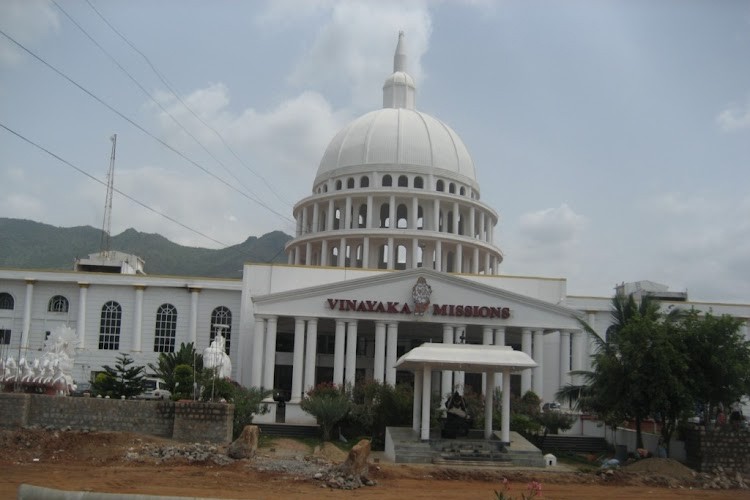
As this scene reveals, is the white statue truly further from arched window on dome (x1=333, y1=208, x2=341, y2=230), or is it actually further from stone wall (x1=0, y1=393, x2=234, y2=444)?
arched window on dome (x1=333, y1=208, x2=341, y2=230)

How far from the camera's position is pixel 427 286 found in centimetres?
4431

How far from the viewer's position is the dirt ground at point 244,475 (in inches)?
764

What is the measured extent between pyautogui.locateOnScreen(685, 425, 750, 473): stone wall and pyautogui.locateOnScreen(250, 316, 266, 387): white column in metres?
22.2

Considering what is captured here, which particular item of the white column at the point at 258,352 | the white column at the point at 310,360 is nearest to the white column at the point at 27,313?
the white column at the point at 258,352

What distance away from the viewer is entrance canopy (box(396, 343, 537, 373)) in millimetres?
27078

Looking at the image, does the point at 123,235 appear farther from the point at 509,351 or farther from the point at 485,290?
the point at 509,351

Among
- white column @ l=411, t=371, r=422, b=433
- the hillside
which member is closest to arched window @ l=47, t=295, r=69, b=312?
white column @ l=411, t=371, r=422, b=433

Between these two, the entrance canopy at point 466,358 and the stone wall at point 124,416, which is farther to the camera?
the stone wall at point 124,416

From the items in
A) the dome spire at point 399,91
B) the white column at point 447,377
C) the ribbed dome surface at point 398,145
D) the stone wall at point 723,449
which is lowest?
the stone wall at point 723,449

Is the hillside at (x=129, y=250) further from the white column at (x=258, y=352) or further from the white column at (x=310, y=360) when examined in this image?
the white column at (x=310, y=360)

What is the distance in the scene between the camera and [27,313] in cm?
5144

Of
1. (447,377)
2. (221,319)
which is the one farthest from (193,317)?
(447,377)

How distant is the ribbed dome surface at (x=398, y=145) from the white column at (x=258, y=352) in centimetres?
1892

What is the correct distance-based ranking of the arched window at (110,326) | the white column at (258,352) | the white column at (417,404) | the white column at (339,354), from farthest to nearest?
the arched window at (110,326) → the white column at (339,354) → the white column at (258,352) → the white column at (417,404)
